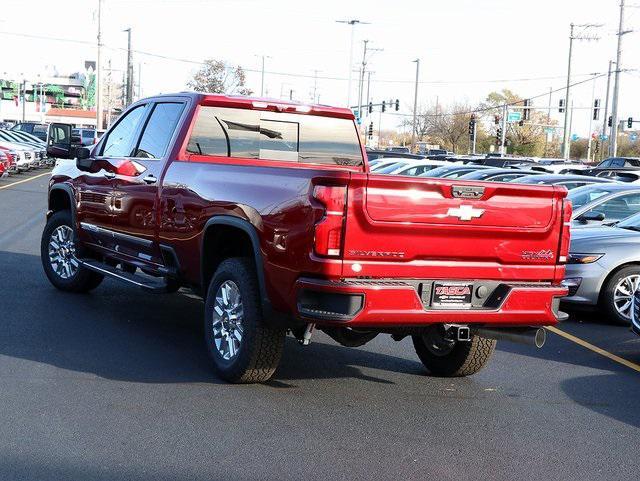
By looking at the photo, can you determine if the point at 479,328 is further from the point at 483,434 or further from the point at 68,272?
the point at 68,272

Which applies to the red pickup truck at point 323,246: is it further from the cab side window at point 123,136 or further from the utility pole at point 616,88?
the utility pole at point 616,88

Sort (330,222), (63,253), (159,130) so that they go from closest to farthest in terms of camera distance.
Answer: (330,222)
(159,130)
(63,253)

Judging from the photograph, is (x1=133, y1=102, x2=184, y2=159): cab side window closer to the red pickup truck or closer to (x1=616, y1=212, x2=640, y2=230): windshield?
the red pickup truck

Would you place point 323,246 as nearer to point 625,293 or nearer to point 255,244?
point 255,244

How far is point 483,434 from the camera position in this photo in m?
5.72

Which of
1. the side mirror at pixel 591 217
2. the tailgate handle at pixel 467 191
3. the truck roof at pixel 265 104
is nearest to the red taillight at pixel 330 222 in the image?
the tailgate handle at pixel 467 191

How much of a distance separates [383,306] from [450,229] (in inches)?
27.4

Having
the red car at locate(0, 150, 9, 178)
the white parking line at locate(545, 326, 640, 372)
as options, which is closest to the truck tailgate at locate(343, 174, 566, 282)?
the white parking line at locate(545, 326, 640, 372)

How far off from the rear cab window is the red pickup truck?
0.6 inches

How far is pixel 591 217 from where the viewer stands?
38.0 feet

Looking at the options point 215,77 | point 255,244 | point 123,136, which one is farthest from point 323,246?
point 215,77

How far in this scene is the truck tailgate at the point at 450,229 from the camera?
5.70m

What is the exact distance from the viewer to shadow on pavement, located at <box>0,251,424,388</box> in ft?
23.0

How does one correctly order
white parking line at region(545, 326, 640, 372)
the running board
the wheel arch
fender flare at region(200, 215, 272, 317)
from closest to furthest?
fender flare at region(200, 215, 272, 317) < the running board < white parking line at region(545, 326, 640, 372) < the wheel arch
